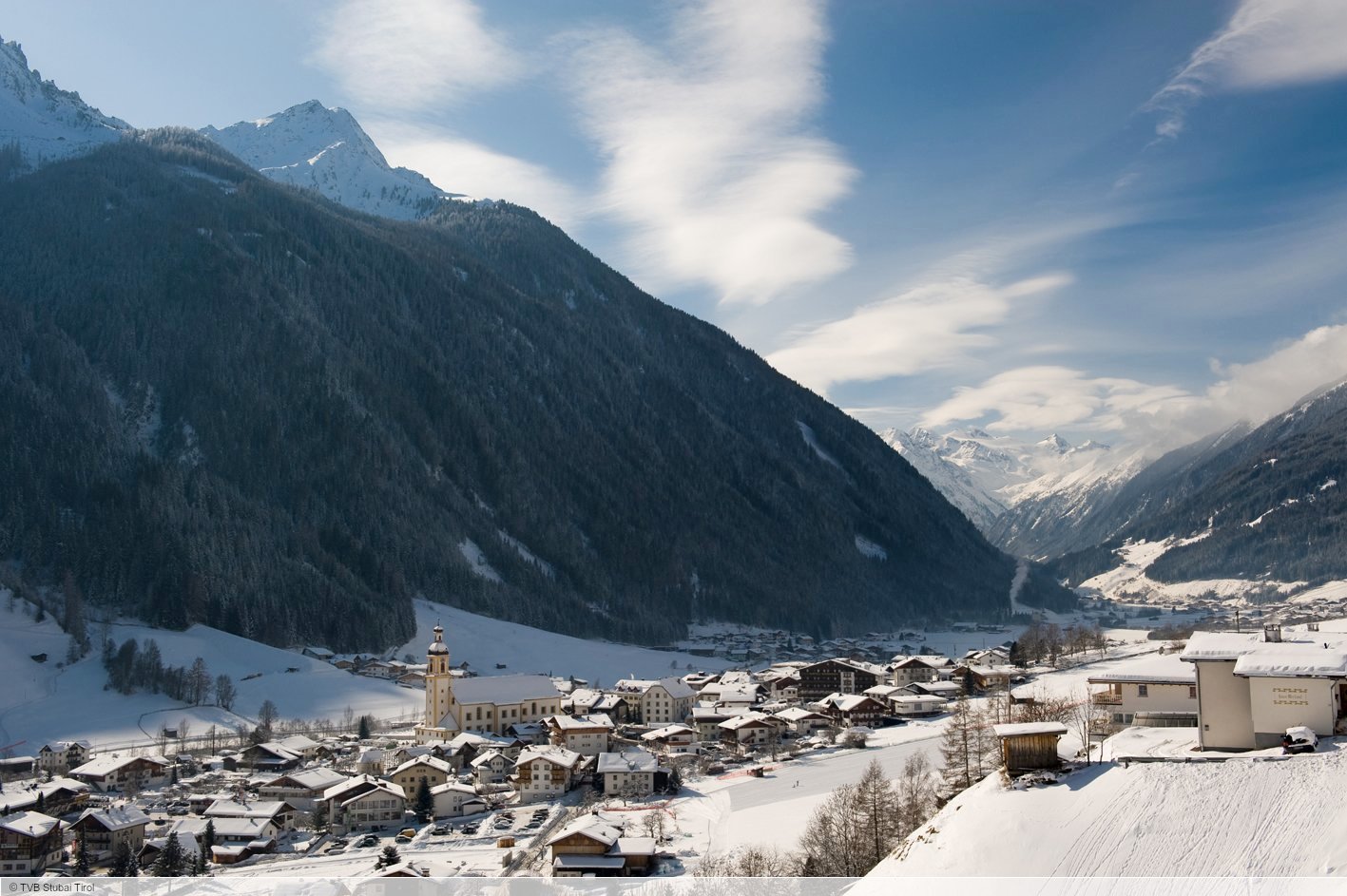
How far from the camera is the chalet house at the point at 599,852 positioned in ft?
132

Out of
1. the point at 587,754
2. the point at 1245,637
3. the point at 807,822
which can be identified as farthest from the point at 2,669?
the point at 1245,637

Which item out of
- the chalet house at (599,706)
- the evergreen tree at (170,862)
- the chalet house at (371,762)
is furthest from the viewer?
the chalet house at (599,706)

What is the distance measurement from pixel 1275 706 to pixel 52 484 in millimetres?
124647

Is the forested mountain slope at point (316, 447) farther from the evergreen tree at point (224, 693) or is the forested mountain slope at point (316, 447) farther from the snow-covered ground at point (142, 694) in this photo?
the evergreen tree at point (224, 693)

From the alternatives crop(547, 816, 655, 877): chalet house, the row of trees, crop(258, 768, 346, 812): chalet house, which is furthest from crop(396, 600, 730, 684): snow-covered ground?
the row of trees

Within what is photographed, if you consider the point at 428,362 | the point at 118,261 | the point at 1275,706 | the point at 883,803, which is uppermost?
the point at 118,261

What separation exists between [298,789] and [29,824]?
13.0 m

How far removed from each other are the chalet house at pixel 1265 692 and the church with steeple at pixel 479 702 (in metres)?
60.5

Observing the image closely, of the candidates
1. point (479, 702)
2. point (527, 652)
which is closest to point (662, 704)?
point (479, 702)

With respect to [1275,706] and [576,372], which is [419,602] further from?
[1275,706]

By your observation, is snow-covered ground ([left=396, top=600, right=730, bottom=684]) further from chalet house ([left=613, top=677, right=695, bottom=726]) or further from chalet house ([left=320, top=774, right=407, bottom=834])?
chalet house ([left=320, top=774, right=407, bottom=834])

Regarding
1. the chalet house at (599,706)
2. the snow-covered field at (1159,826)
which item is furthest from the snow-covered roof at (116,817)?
the snow-covered field at (1159,826)

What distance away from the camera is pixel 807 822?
43344mm

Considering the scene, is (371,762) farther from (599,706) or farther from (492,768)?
(599,706)
